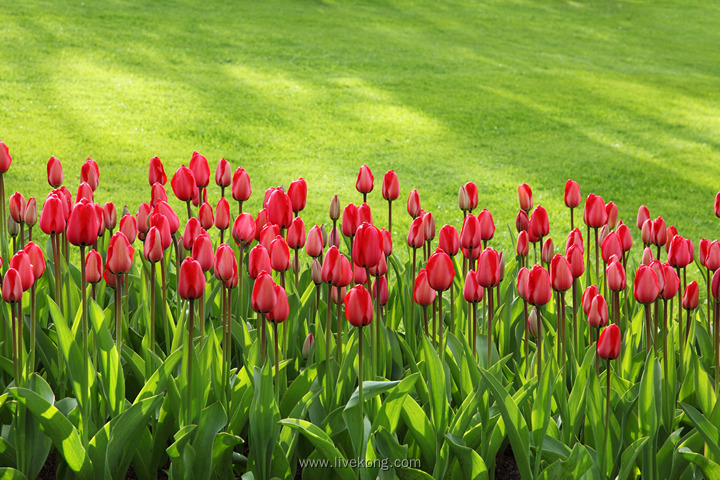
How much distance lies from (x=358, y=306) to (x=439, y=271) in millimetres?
274

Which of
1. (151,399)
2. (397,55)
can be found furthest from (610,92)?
(151,399)

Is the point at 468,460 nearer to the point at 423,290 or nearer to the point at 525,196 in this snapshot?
the point at 423,290

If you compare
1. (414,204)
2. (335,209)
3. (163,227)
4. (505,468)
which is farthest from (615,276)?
(163,227)

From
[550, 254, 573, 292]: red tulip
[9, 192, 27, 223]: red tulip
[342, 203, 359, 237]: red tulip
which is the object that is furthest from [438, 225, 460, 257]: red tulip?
[9, 192, 27, 223]: red tulip

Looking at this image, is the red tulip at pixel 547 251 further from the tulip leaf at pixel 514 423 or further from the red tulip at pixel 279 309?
the red tulip at pixel 279 309

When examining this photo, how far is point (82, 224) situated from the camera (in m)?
2.18

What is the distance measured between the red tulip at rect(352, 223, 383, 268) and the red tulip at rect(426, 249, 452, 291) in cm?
14

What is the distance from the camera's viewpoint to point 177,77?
11.5 m

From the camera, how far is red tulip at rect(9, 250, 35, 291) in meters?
2.11

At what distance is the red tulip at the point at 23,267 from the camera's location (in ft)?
6.91

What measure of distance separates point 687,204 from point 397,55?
7305 millimetres

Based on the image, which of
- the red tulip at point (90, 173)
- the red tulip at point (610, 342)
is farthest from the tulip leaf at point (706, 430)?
the red tulip at point (90, 173)

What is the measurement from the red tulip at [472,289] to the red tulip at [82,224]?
1.05 meters

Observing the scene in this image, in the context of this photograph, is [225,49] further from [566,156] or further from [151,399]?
[151,399]
